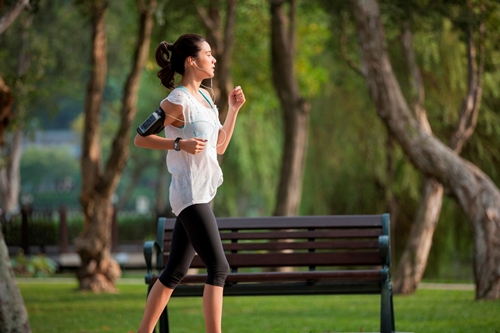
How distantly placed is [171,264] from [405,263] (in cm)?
816

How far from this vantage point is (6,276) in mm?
6289

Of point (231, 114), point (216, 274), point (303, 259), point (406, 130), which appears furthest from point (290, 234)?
point (406, 130)

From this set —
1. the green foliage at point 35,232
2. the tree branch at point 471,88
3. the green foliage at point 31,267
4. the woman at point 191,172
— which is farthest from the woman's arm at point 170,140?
the green foliage at point 35,232

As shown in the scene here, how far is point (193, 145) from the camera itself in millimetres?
5059

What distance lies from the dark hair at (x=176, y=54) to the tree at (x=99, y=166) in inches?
351

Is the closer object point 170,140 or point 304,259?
point 170,140

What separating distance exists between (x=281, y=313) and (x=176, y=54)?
17.9ft

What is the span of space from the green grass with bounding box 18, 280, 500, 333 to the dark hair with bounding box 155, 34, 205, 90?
314 centimetres

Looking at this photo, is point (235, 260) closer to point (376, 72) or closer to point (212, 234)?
point (212, 234)

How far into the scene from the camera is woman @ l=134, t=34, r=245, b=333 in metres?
5.19

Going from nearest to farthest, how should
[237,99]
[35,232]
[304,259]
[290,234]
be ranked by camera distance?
[237,99]
[304,259]
[290,234]
[35,232]

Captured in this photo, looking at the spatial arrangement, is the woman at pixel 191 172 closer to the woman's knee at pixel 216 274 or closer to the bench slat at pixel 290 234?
the woman's knee at pixel 216 274

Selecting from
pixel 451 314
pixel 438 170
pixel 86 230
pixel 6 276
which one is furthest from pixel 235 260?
pixel 86 230

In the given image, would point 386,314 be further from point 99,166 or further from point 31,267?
point 31,267
